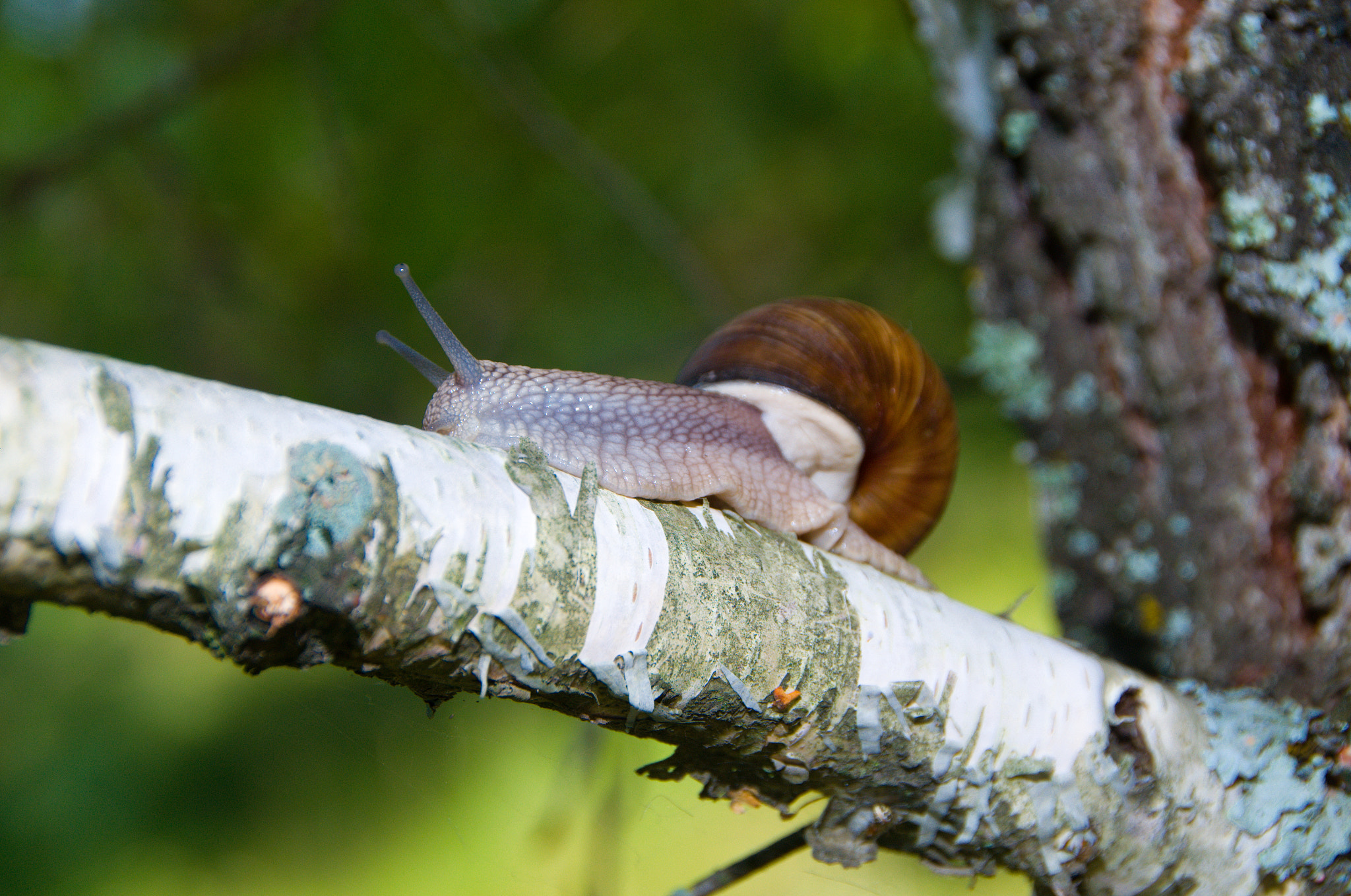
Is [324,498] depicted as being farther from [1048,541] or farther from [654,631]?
[1048,541]

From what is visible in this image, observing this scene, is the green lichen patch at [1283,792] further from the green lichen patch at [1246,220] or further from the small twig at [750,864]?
the green lichen patch at [1246,220]

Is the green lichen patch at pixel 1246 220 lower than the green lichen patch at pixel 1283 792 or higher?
higher

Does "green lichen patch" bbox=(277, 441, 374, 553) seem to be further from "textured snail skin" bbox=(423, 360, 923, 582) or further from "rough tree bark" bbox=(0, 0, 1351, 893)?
"textured snail skin" bbox=(423, 360, 923, 582)

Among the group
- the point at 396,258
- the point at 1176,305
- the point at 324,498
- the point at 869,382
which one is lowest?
the point at 324,498

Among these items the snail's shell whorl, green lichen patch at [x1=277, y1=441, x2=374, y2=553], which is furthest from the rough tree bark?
the snail's shell whorl

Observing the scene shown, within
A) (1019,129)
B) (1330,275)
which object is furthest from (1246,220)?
(1019,129)

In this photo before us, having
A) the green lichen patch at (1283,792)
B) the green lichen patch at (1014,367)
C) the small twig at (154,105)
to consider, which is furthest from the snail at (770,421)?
the small twig at (154,105)
